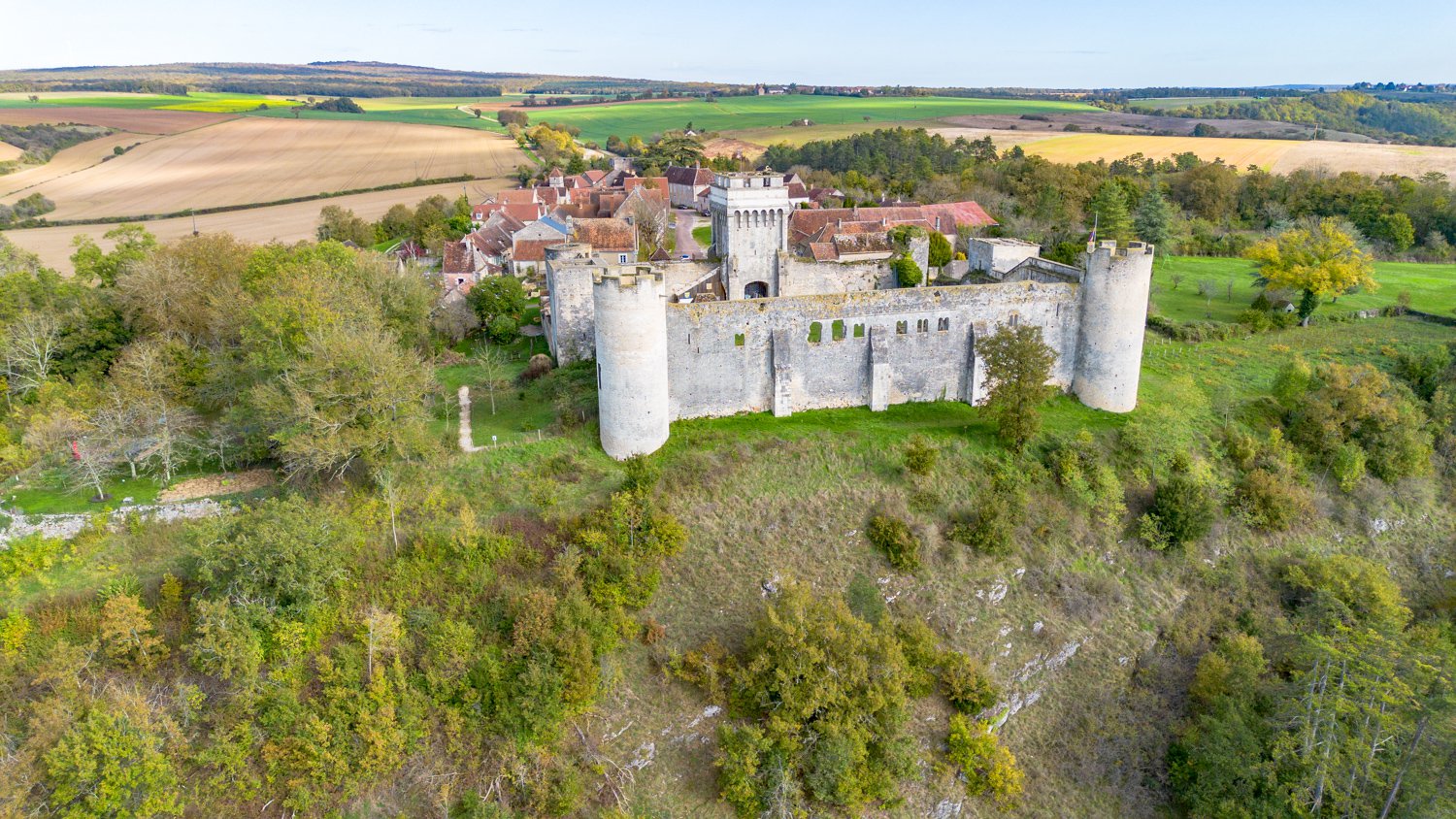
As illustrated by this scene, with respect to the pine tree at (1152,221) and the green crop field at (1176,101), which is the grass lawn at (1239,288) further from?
the green crop field at (1176,101)

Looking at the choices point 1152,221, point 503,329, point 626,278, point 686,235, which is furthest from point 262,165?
point 1152,221

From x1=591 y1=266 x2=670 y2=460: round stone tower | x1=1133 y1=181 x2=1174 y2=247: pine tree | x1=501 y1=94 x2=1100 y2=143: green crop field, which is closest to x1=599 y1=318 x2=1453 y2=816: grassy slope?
x1=591 y1=266 x2=670 y2=460: round stone tower

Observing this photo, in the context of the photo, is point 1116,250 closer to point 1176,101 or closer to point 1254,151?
point 1254,151

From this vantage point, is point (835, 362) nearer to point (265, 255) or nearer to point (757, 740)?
point (757, 740)

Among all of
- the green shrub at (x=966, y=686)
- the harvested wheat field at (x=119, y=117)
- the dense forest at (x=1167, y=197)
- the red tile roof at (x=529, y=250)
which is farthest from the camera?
the harvested wheat field at (x=119, y=117)

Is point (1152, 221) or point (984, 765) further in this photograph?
point (1152, 221)

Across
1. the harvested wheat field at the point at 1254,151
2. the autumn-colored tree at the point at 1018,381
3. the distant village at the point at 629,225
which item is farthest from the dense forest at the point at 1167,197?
the autumn-colored tree at the point at 1018,381
